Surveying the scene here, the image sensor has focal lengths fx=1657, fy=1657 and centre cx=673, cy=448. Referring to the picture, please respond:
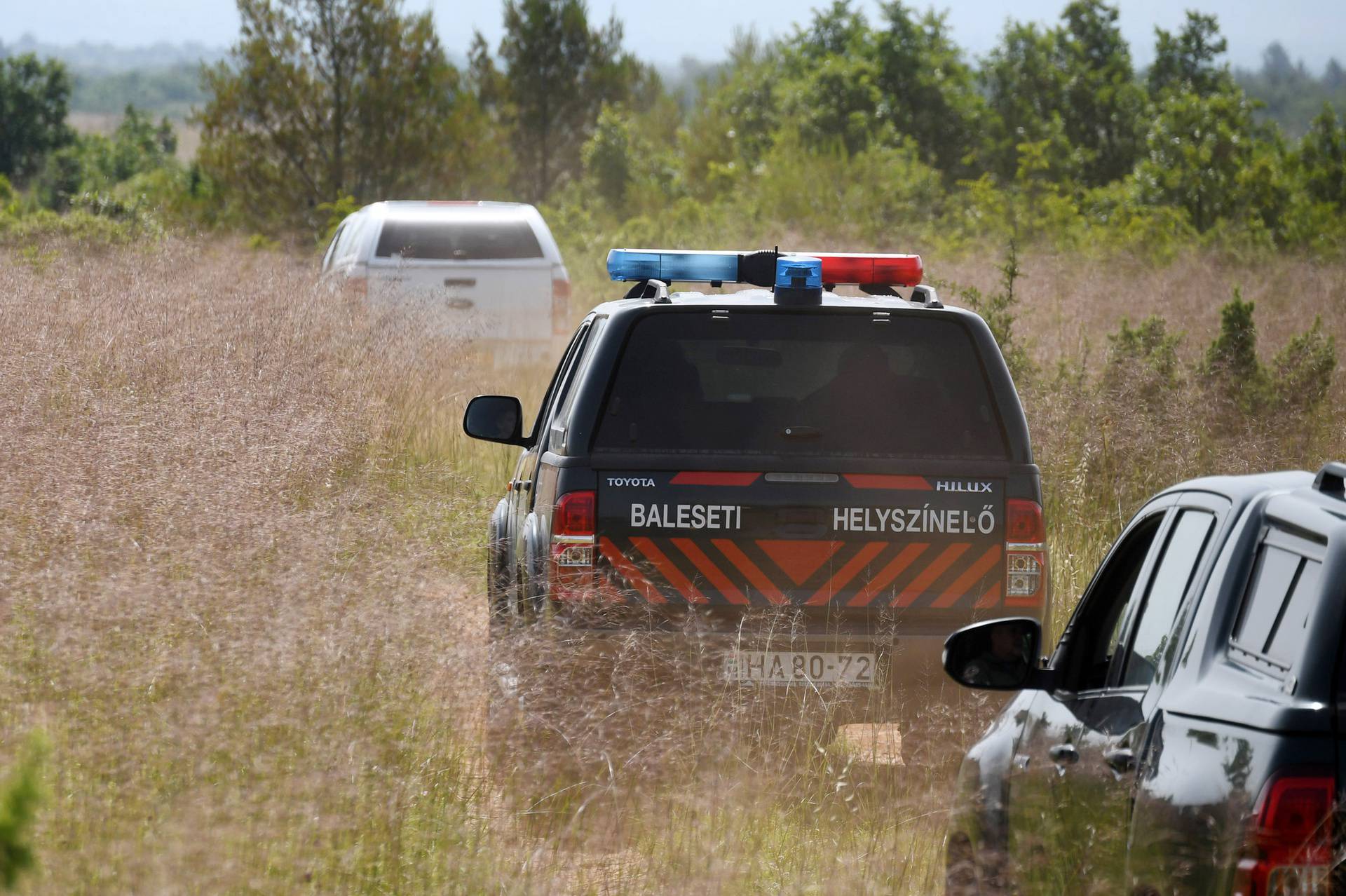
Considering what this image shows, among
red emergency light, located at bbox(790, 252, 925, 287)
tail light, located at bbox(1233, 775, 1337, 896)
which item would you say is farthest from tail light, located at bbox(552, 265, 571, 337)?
tail light, located at bbox(1233, 775, 1337, 896)

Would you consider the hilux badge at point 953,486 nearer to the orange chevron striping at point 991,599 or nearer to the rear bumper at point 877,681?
the orange chevron striping at point 991,599

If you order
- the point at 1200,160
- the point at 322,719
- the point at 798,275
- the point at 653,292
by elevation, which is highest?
the point at 1200,160

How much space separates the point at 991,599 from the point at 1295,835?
2.86m

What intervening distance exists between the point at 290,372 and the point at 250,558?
13.7 feet

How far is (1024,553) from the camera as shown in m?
5.11

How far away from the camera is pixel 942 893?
4.30 metres

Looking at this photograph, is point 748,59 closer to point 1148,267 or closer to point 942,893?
point 1148,267

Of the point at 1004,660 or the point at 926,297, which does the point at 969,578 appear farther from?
the point at 1004,660

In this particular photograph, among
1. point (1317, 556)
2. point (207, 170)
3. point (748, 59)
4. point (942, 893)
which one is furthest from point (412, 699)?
point (748, 59)

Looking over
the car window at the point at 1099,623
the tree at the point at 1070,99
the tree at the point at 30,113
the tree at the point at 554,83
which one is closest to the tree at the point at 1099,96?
the tree at the point at 1070,99

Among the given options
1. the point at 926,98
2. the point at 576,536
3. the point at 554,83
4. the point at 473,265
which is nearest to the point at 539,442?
the point at 576,536

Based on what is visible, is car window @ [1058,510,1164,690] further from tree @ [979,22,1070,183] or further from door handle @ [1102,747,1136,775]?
tree @ [979,22,1070,183]

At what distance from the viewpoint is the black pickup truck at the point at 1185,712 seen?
2297 mm

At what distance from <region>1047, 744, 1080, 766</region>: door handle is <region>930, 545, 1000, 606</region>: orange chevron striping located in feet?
Result: 6.37
